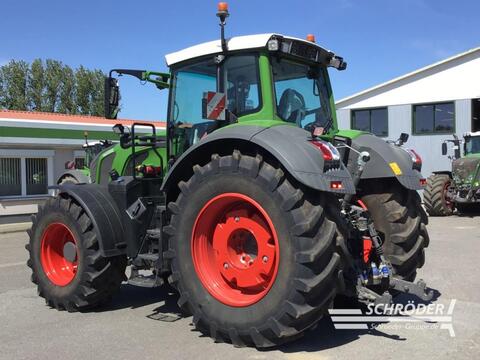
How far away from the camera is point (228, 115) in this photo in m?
4.98

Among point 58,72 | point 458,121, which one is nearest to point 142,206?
point 458,121

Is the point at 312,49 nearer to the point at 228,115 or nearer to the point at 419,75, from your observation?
the point at 228,115

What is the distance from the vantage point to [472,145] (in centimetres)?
1788

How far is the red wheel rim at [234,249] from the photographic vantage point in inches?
170

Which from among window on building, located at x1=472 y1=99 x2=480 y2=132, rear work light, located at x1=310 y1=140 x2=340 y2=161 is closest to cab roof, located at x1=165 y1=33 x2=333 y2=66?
rear work light, located at x1=310 y1=140 x2=340 y2=161

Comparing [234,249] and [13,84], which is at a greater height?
[13,84]

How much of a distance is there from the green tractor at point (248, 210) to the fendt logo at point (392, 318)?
228 mm

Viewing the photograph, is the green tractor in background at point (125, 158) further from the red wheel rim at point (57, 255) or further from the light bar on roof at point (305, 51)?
the light bar on roof at point (305, 51)

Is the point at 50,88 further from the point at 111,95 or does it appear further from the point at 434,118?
the point at 111,95

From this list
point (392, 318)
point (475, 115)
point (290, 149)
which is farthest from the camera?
point (475, 115)

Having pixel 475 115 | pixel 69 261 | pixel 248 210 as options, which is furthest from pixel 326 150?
pixel 475 115

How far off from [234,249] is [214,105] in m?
1.33

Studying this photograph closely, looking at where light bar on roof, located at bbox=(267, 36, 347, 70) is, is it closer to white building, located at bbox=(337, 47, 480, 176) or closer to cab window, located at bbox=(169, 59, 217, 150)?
cab window, located at bbox=(169, 59, 217, 150)

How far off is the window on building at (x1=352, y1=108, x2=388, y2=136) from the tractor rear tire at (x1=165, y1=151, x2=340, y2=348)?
A: 2059cm
